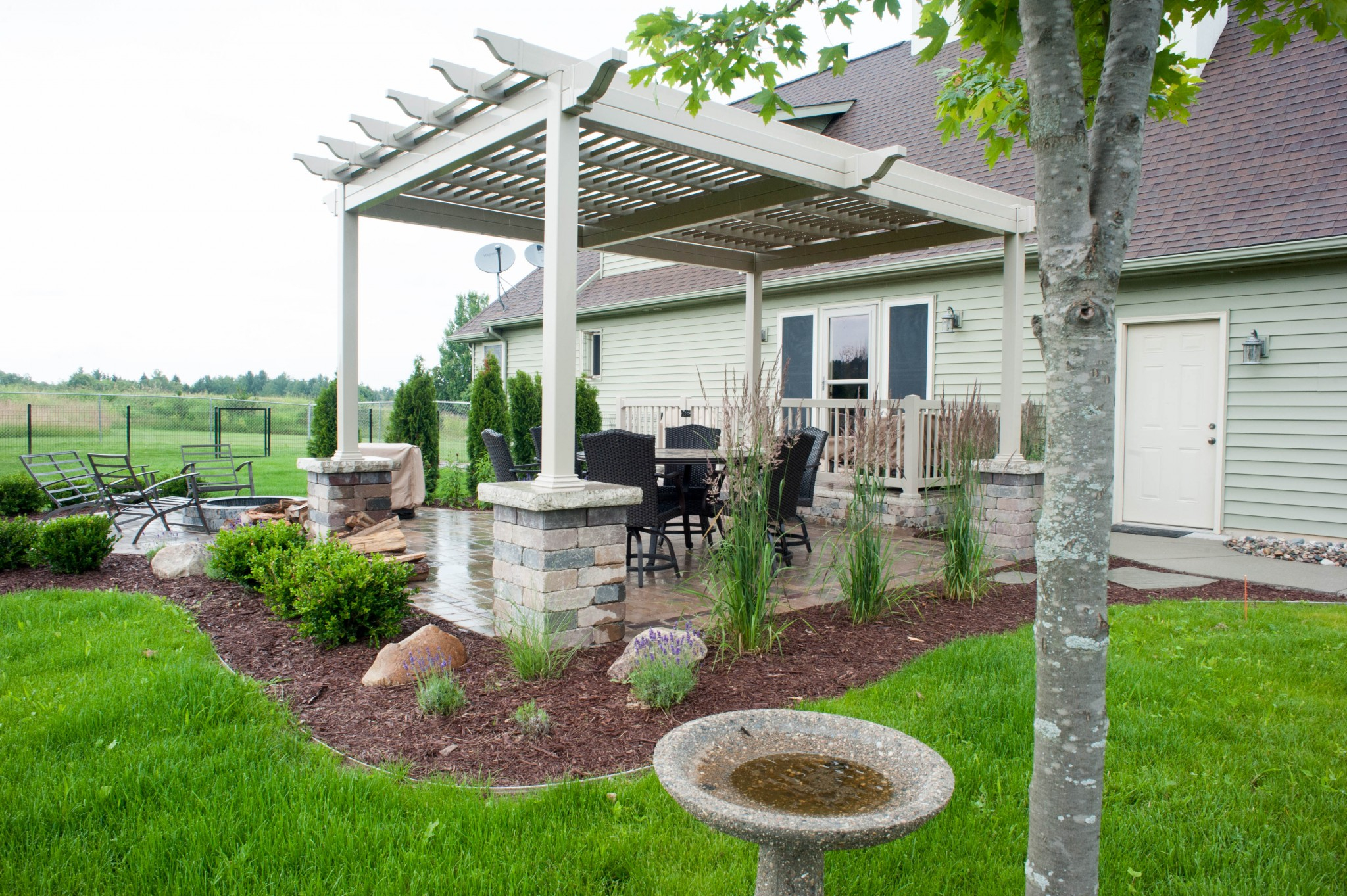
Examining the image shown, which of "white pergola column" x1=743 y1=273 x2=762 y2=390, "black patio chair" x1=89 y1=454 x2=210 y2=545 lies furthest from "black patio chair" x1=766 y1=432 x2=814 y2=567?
"black patio chair" x1=89 y1=454 x2=210 y2=545

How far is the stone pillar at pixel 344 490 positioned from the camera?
19.8ft

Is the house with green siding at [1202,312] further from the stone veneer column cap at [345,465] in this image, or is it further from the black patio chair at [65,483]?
the black patio chair at [65,483]

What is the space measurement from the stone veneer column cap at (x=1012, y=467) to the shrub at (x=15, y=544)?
22.8ft

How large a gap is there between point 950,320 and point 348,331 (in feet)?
21.5

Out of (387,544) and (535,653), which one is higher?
(387,544)

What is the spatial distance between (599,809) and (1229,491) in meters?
7.51

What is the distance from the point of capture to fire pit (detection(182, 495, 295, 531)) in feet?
24.0

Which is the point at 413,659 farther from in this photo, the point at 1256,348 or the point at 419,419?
the point at 1256,348

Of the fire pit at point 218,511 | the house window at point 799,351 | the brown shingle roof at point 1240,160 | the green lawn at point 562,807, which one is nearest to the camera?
the green lawn at point 562,807

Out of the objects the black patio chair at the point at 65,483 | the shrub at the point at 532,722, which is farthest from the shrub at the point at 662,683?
the black patio chair at the point at 65,483

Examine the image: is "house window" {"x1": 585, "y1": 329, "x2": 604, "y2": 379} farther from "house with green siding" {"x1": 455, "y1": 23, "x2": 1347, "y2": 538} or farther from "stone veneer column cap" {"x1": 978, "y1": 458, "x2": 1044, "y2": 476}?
"stone veneer column cap" {"x1": 978, "y1": 458, "x2": 1044, "y2": 476}

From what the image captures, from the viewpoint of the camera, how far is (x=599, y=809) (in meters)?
2.41

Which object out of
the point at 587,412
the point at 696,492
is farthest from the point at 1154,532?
the point at 587,412

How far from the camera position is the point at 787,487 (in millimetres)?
5477
